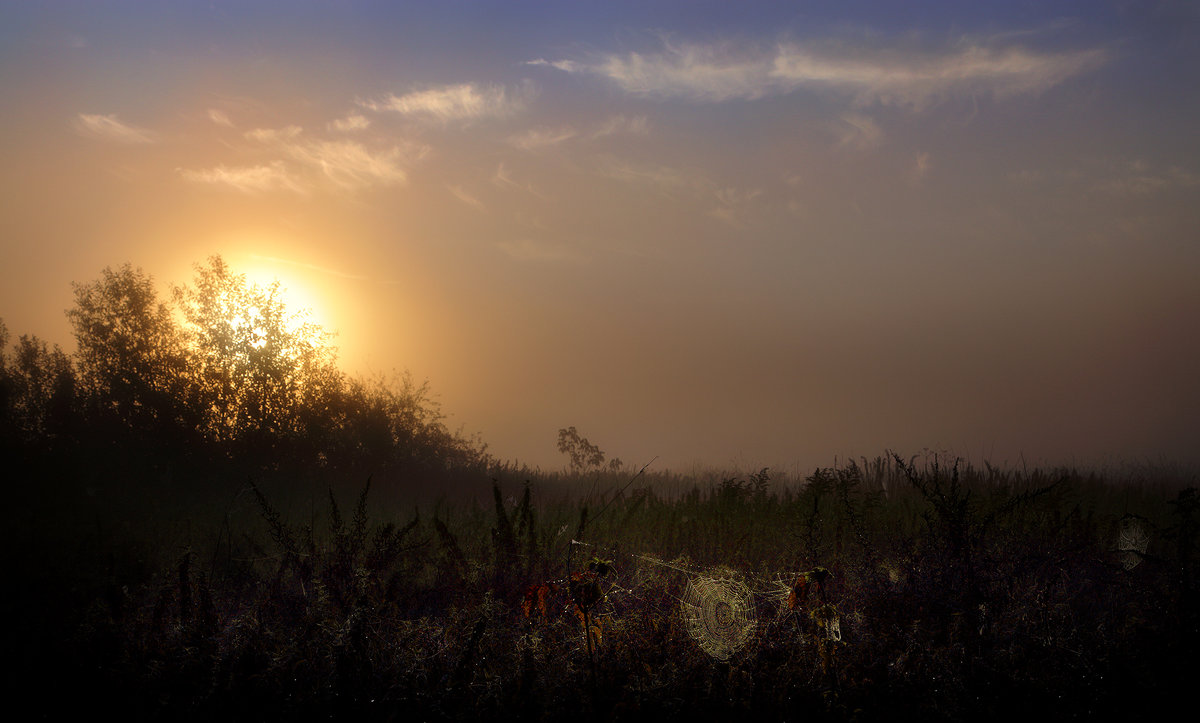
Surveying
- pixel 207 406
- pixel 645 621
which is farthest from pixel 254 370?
pixel 645 621

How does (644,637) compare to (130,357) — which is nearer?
(644,637)

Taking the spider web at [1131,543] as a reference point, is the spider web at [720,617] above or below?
below

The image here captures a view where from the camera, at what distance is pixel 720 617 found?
4.29m

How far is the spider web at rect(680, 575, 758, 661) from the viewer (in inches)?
159

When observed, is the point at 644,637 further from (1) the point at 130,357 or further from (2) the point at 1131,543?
(1) the point at 130,357

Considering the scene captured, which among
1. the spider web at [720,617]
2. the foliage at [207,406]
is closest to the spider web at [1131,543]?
the spider web at [720,617]

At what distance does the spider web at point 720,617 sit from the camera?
4.04 m

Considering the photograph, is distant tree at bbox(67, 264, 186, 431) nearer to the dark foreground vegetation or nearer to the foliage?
the foliage

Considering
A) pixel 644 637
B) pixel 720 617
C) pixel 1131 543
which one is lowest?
pixel 644 637

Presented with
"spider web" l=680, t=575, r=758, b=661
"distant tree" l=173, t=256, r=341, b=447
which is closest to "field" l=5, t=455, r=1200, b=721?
"spider web" l=680, t=575, r=758, b=661

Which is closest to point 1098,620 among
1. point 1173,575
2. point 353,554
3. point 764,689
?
point 1173,575

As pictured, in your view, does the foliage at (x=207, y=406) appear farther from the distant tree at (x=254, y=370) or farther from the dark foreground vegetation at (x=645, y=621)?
the dark foreground vegetation at (x=645, y=621)

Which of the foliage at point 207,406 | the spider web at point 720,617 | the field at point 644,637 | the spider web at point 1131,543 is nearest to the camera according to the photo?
the field at point 644,637

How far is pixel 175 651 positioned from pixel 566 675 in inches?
89.4
